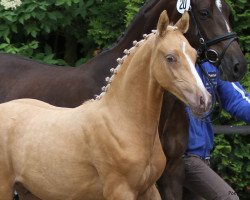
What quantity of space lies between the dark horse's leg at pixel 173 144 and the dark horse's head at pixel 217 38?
0.32 metres

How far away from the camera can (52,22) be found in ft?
18.6

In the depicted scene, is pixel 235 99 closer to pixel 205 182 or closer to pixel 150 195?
pixel 205 182

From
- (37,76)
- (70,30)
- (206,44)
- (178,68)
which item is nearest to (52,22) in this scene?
(70,30)

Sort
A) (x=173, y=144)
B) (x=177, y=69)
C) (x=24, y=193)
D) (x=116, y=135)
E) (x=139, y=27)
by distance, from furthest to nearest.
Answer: (x=139, y=27) < (x=173, y=144) < (x=24, y=193) < (x=116, y=135) < (x=177, y=69)

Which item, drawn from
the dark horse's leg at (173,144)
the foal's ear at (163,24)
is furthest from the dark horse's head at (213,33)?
the foal's ear at (163,24)

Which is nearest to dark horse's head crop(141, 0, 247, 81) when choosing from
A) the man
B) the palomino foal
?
the man

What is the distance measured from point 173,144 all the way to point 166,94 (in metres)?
0.30

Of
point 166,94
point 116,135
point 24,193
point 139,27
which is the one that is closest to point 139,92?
point 116,135

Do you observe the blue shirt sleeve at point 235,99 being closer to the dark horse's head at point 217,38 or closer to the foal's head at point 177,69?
the dark horse's head at point 217,38

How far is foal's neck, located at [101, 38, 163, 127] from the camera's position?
3.03 metres

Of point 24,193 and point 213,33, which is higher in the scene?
point 213,33

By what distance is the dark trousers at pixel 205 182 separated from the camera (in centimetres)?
374

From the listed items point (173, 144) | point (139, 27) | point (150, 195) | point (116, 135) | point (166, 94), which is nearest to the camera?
point (116, 135)

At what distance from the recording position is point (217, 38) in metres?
3.81
